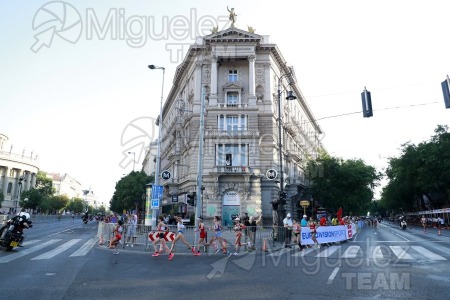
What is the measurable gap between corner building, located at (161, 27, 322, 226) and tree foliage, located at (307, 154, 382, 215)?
205 inches

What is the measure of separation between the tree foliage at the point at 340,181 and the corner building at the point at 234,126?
5197mm

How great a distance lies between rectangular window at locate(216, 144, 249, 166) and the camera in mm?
35031

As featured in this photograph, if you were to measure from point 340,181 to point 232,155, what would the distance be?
55.0 feet

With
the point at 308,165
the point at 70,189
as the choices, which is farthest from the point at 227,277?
the point at 70,189

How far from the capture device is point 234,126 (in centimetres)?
3597

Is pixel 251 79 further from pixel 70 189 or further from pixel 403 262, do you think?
pixel 70 189

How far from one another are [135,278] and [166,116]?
5448 cm

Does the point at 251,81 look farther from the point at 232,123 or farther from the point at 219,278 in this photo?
the point at 219,278

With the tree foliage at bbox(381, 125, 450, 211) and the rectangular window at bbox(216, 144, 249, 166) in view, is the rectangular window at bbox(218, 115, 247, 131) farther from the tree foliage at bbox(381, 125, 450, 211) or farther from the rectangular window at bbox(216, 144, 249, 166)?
the tree foliage at bbox(381, 125, 450, 211)

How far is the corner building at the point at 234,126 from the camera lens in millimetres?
34000

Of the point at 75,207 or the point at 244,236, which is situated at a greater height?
the point at 75,207

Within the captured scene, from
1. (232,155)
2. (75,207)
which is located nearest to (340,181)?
(232,155)

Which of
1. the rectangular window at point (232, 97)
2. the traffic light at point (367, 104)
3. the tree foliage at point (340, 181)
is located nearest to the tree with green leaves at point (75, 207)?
the tree foliage at point (340, 181)

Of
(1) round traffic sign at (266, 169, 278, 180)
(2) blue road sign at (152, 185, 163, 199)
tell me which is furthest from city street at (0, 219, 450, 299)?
(1) round traffic sign at (266, 169, 278, 180)
